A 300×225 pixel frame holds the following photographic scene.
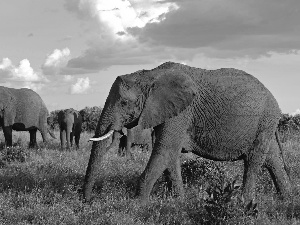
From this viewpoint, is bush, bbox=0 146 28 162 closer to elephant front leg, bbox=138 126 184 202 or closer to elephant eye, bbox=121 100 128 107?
elephant eye, bbox=121 100 128 107

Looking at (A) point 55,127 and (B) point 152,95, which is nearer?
(B) point 152,95

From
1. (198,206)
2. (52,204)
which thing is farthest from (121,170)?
(198,206)

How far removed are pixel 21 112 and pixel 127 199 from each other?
11.3m

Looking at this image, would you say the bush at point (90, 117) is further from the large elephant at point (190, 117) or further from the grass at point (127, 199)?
the large elephant at point (190, 117)

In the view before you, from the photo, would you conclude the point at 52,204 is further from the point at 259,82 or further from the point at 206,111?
the point at 259,82

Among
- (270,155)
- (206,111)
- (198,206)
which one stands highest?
(206,111)

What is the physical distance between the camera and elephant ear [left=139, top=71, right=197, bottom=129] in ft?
28.4

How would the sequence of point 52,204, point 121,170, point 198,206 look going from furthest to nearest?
point 121,170 < point 52,204 < point 198,206

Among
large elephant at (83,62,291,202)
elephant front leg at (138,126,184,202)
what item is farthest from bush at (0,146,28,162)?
elephant front leg at (138,126,184,202)

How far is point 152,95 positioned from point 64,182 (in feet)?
10.3

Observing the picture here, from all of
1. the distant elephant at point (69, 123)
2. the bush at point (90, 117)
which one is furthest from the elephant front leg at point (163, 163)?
the bush at point (90, 117)

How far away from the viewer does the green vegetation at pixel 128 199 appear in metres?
7.70

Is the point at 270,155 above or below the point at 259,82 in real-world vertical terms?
below

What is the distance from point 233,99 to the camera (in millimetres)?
9203
